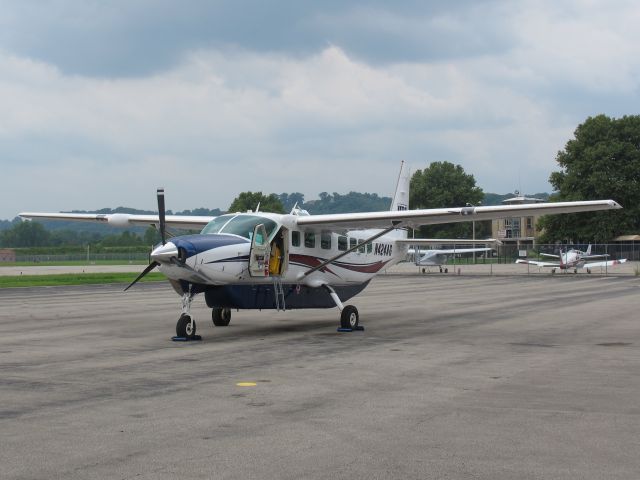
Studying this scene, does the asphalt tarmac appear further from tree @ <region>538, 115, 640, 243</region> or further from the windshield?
tree @ <region>538, 115, 640, 243</region>

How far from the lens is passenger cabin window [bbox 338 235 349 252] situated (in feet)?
67.2

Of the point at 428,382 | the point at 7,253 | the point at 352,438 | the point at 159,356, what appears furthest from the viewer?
the point at 7,253

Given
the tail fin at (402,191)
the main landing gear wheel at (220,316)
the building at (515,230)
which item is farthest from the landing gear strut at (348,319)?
the building at (515,230)

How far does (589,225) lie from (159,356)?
247 ft

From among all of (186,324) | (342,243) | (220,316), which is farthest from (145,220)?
(186,324)

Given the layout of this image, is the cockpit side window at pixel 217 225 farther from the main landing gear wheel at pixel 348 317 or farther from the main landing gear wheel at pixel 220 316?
the main landing gear wheel at pixel 348 317

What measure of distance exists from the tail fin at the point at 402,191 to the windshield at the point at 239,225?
8218 mm

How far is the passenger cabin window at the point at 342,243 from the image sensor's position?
20.5 meters

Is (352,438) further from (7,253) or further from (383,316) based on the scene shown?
(7,253)

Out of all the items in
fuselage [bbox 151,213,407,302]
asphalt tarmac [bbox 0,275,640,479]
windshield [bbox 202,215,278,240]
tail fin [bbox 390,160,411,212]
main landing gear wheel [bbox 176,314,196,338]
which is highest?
tail fin [bbox 390,160,411,212]

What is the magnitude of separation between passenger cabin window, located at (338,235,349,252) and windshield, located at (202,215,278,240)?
10.3 feet

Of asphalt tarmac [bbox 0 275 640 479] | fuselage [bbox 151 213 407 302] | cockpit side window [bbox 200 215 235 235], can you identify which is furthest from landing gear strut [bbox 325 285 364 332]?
cockpit side window [bbox 200 215 235 235]

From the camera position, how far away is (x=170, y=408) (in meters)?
8.64

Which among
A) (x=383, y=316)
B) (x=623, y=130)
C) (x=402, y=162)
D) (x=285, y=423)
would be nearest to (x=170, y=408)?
(x=285, y=423)
